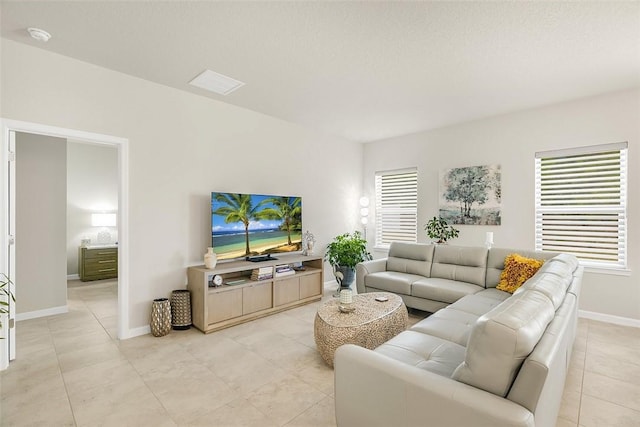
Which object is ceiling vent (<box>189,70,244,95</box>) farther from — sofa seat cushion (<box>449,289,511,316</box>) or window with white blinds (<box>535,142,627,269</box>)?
window with white blinds (<box>535,142,627,269</box>)

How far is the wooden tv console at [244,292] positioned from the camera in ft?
11.2

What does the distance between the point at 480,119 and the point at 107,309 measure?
598 centimetres

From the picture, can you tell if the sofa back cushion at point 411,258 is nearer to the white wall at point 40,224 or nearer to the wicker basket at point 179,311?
the wicker basket at point 179,311

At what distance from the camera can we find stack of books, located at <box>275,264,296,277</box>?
416 cm

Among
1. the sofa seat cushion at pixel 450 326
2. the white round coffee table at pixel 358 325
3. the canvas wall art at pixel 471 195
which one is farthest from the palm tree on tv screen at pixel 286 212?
the sofa seat cushion at pixel 450 326

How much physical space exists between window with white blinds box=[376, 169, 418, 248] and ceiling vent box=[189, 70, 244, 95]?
3.33m

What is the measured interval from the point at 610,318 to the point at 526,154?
224 cm

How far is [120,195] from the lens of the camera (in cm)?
326

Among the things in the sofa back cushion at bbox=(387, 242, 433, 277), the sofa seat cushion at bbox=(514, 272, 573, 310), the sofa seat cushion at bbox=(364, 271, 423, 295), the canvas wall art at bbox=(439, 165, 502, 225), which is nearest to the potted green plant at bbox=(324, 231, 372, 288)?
the sofa back cushion at bbox=(387, 242, 433, 277)

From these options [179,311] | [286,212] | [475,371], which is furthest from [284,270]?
[475,371]

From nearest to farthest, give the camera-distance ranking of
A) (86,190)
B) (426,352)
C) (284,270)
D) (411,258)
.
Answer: (426,352), (284,270), (411,258), (86,190)

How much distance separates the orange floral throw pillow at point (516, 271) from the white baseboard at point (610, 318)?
1204 millimetres

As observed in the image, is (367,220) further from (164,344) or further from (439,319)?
(164,344)

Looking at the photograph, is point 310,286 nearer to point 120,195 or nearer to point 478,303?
point 478,303
